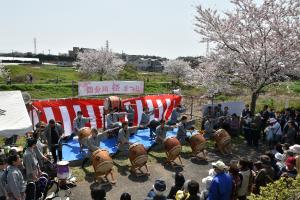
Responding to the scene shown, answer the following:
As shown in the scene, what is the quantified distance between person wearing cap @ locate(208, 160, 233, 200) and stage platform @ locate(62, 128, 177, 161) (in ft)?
20.4

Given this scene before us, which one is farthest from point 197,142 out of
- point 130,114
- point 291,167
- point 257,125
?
point 291,167

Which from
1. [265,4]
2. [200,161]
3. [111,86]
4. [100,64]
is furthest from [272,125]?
[100,64]

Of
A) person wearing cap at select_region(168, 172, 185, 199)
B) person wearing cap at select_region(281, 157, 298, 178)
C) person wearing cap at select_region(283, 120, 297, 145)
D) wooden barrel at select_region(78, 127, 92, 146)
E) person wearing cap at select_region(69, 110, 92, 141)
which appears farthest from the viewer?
person wearing cap at select_region(69, 110, 92, 141)

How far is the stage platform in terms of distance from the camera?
476 inches

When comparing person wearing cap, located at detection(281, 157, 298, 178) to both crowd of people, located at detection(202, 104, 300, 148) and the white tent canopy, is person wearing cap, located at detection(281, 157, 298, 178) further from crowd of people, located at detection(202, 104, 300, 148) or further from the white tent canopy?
the white tent canopy

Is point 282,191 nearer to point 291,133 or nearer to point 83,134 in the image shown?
point 83,134

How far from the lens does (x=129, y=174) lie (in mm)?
11203

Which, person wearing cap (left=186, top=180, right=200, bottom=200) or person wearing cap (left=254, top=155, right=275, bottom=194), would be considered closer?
person wearing cap (left=186, top=180, right=200, bottom=200)

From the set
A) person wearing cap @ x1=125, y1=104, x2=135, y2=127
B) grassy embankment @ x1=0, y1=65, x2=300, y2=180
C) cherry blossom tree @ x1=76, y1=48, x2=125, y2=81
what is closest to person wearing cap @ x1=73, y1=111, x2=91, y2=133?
grassy embankment @ x1=0, y1=65, x2=300, y2=180

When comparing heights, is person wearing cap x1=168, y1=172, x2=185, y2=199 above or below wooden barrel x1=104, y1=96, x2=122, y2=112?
below

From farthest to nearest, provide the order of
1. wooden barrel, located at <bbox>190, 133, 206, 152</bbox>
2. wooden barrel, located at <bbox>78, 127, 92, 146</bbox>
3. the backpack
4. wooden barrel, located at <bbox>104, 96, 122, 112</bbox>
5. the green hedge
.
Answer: wooden barrel, located at <bbox>104, 96, 122, 112</bbox>, wooden barrel, located at <bbox>190, 133, 206, 152</bbox>, wooden barrel, located at <bbox>78, 127, 92, 146</bbox>, the backpack, the green hedge

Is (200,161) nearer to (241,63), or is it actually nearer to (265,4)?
(241,63)

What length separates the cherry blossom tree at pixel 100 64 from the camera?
4801 cm

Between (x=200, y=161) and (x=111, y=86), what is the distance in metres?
7.05
